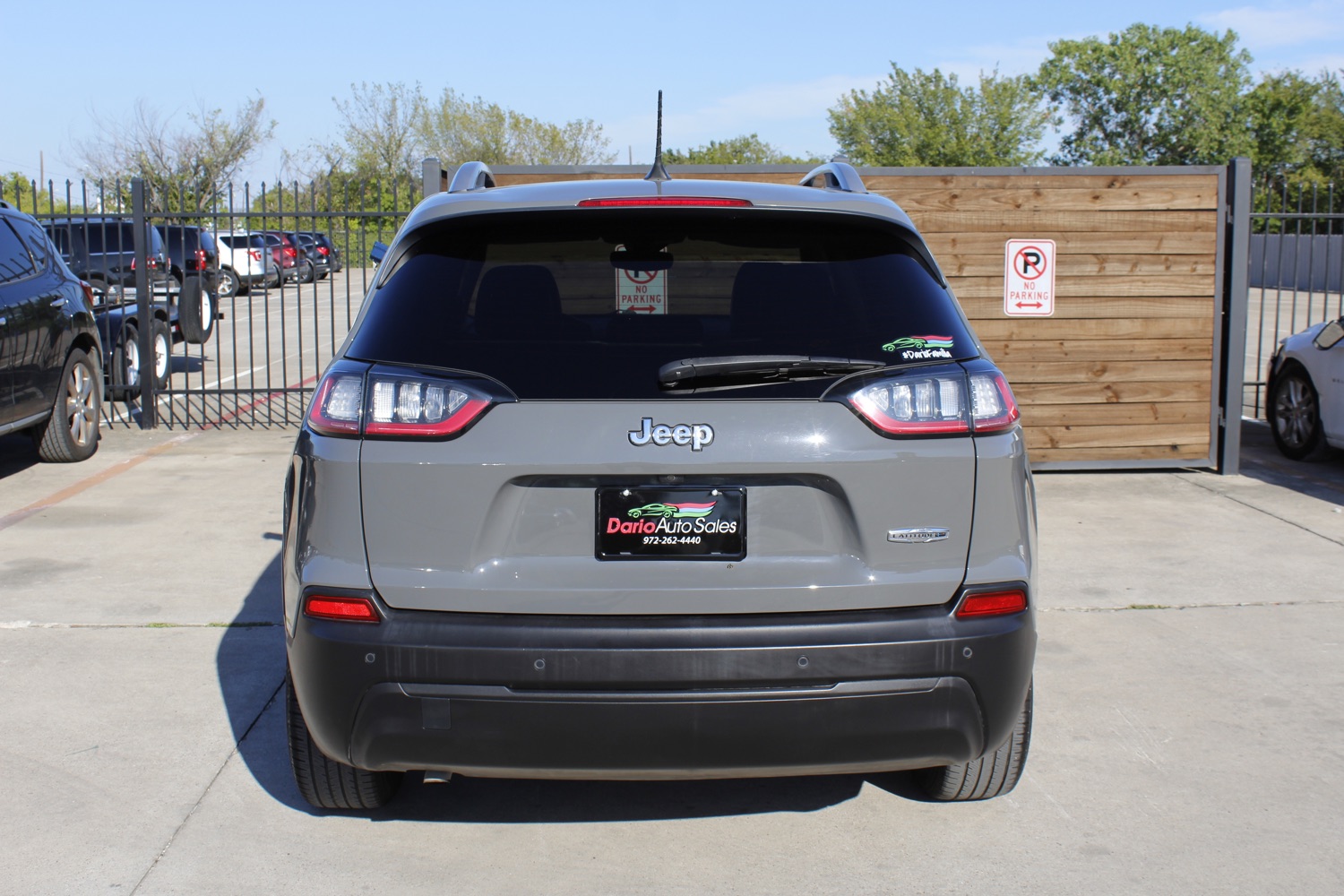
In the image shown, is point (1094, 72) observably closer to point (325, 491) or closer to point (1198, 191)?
point (1198, 191)

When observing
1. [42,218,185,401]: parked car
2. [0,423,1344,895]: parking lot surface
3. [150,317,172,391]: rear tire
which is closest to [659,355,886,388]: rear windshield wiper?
[0,423,1344,895]: parking lot surface

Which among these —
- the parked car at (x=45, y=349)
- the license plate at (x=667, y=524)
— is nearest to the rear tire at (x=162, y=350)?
the parked car at (x=45, y=349)

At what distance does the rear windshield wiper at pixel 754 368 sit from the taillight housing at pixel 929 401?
0.05m

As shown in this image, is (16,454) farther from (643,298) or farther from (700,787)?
(643,298)

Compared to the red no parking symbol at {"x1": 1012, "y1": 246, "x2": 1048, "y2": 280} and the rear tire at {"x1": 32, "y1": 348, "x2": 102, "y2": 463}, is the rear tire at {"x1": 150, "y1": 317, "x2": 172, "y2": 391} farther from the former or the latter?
the red no parking symbol at {"x1": 1012, "y1": 246, "x2": 1048, "y2": 280}

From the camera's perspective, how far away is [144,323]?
1111 centimetres

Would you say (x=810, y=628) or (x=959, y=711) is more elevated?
(x=810, y=628)

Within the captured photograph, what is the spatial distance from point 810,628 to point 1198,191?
708 cm

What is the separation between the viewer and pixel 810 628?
9.44 feet

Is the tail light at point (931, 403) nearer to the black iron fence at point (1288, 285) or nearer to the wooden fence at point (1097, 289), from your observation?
the wooden fence at point (1097, 289)

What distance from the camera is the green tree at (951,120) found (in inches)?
2303

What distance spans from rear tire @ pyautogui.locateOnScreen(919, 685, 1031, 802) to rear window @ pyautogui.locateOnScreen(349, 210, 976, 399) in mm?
1169

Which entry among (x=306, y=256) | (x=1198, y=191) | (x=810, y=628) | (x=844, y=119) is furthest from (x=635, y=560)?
(x=844, y=119)

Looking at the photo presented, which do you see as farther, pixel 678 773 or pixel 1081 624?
pixel 1081 624
